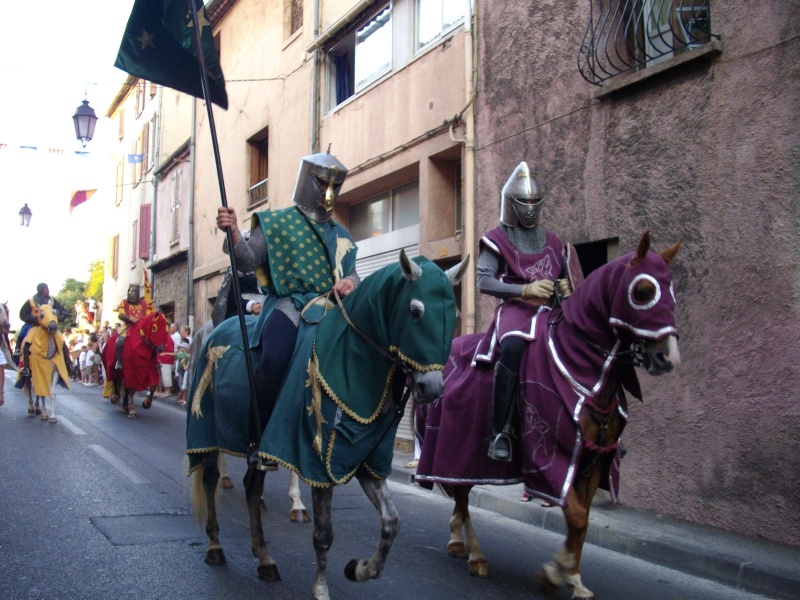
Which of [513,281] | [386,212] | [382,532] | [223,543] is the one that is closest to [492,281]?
[513,281]

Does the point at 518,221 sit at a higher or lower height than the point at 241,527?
higher

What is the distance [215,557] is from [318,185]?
240 centimetres

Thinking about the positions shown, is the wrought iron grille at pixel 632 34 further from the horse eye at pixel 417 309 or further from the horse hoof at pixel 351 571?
the horse hoof at pixel 351 571

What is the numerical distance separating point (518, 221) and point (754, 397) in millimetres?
2554

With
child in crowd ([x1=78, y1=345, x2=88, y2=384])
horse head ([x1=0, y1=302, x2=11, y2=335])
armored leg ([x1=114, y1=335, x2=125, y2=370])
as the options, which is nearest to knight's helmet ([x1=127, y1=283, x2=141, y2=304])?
armored leg ([x1=114, y1=335, x2=125, y2=370])

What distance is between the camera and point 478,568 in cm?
541

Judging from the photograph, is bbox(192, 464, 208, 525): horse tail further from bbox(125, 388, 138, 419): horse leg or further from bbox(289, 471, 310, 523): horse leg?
bbox(125, 388, 138, 419): horse leg

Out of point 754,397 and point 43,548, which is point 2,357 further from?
point 754,397

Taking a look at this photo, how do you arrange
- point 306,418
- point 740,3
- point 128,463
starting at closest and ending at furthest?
point 306,418 → point 740,3 → point 128,463

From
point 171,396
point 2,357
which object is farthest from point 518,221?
point 171,396

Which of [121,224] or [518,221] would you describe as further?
[121,224]

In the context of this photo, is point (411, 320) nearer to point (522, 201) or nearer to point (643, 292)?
point (643, 292)

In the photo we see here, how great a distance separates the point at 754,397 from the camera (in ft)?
22.0

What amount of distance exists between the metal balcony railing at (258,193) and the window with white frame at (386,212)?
4.76 meters
